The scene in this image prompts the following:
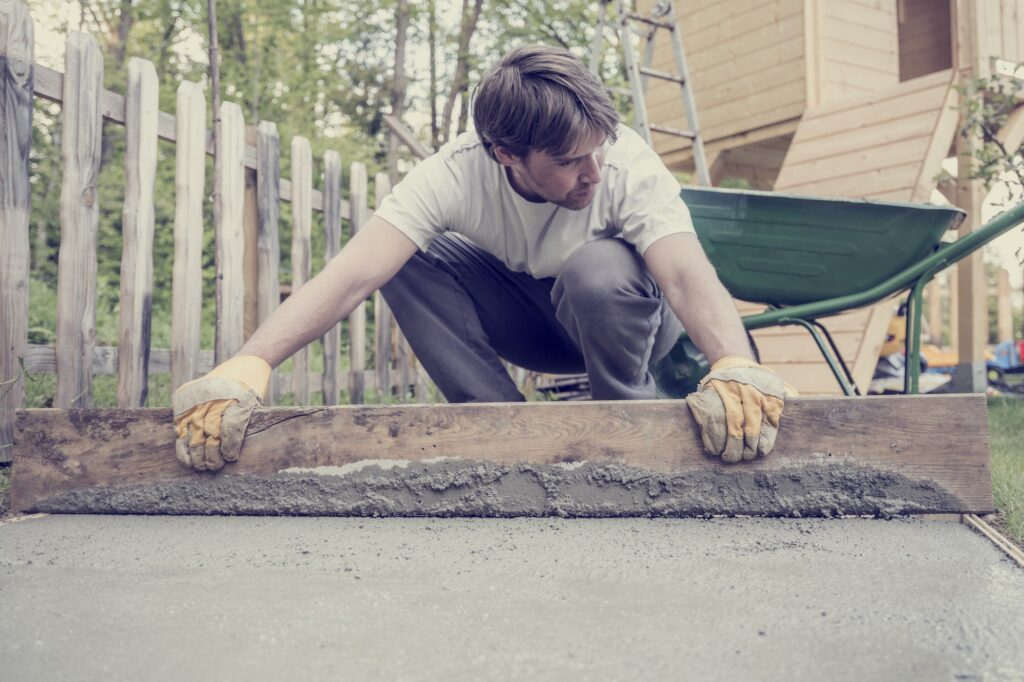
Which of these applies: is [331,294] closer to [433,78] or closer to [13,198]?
[13,198]

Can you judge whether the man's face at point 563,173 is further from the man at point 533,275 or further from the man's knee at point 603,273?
the man's knee at point 603,273

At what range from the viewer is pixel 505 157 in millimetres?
1922

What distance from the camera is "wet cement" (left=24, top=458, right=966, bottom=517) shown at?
1.56 metres

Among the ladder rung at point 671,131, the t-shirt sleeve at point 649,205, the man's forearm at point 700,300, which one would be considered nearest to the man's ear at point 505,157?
the t-shirt sleeve at point 649,205

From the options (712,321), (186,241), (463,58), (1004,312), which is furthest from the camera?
(463,58)

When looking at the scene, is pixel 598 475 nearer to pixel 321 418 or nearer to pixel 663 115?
pixel 321 418

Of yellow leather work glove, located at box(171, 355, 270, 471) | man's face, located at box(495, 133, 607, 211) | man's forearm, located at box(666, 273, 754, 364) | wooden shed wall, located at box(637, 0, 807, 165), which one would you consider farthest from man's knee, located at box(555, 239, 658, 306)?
wooden shed wall, located at box(637, 0, 807, 165)

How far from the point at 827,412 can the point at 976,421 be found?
266mm

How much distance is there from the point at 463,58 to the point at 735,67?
18.8 feet

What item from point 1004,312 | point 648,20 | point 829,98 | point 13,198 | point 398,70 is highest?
point 398,70

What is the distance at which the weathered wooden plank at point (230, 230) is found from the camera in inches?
116

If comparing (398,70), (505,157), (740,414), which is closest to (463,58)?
(398,70)

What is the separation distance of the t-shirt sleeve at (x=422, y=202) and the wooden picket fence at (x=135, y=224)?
994 mm

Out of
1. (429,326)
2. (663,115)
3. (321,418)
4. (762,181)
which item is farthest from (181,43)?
(321,418)
